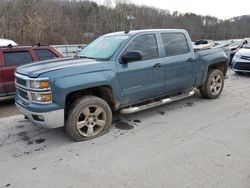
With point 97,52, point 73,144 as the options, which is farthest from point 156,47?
point 73,144

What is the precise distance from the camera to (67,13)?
32562 mm

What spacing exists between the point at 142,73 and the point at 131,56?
53cm

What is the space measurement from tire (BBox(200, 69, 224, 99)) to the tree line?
696 inches

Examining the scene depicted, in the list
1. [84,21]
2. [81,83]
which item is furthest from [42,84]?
[84,21]

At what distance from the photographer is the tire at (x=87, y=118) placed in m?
4.61

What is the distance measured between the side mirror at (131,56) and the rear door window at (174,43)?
1.06m

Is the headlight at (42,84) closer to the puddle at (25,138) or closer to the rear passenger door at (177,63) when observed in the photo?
the puddle at (25,138)

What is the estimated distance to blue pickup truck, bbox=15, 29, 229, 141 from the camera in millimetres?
4387

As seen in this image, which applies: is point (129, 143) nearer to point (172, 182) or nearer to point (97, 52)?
point (172, 182)

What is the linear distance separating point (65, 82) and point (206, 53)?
153 inches

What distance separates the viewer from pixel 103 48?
5512 mm

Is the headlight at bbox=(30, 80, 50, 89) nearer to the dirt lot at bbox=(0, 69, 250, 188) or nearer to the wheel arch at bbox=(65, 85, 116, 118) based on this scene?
the wheel arch at bbox=(65, 85, 116, 118)

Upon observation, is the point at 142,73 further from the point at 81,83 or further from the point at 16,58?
the point at 16,58

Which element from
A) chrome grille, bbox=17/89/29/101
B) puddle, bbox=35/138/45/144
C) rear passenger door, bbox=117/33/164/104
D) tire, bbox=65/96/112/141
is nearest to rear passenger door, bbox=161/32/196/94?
rear passenger door, bbox=117/33/164/104
